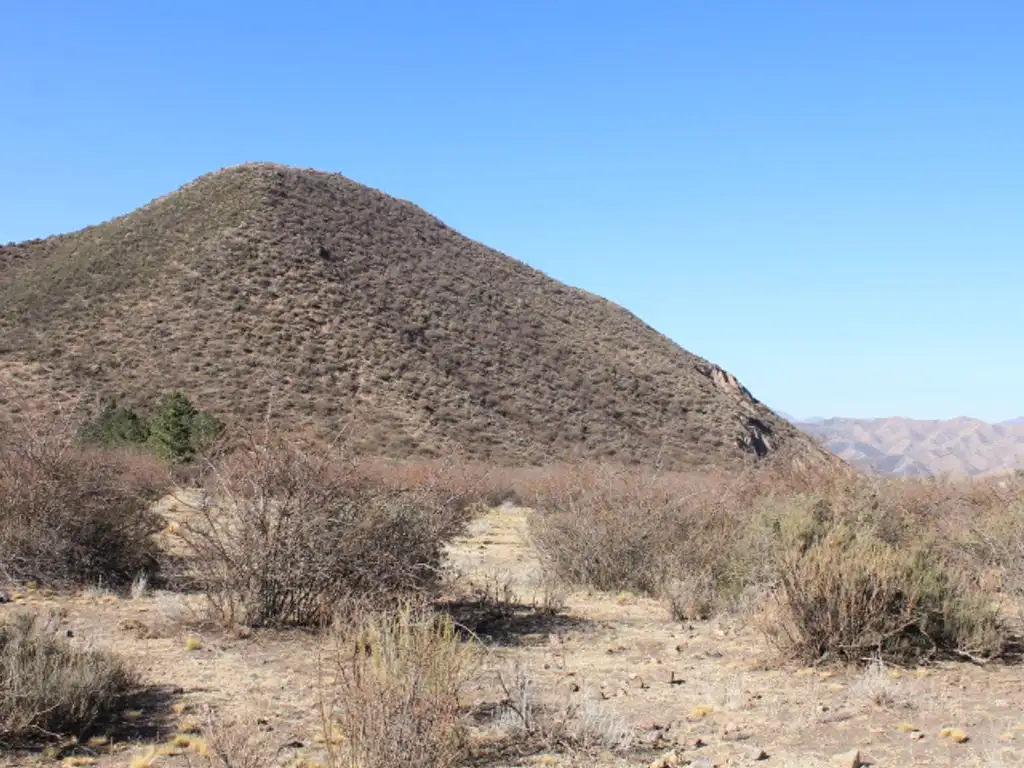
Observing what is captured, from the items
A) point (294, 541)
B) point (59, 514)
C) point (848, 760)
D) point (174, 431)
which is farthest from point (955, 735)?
point (174, 431)

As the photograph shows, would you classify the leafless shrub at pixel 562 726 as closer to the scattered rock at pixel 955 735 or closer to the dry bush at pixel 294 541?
the scattered rock at pixel 955 735

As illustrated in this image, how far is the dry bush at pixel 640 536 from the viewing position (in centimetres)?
1090

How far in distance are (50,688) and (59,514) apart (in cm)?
492

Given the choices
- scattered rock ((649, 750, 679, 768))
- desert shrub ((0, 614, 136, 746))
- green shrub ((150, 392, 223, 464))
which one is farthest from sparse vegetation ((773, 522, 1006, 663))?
green shrub ((150, 392, 223, 464))

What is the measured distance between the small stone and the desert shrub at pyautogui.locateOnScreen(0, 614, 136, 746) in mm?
4024

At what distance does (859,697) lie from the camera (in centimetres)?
621

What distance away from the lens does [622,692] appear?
6.67 metres

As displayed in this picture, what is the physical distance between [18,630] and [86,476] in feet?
14.1

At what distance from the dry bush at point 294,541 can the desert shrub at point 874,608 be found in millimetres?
3051

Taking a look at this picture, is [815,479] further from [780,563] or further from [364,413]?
[364,413]

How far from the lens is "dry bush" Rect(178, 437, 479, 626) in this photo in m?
7.92

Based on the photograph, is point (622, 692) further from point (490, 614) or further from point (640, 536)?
point (640, 536)

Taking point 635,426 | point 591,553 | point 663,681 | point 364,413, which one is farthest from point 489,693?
point 635,426

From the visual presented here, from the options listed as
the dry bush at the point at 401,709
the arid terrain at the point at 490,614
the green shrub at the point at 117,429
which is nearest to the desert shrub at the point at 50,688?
the arid terrain at the point at 490,614
